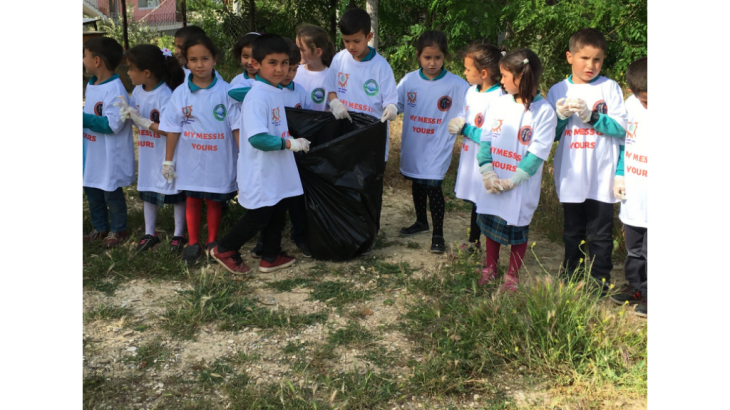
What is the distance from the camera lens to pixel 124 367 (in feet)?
9.22

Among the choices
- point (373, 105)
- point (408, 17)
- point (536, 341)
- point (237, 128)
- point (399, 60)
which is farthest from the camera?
point (408, 17)

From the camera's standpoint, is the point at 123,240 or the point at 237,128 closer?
the point at 237,128

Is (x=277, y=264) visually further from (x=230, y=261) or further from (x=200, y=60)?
(x=200, y=60)

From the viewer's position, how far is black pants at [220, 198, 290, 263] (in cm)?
383

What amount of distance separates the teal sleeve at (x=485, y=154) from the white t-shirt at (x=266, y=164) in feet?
3.89

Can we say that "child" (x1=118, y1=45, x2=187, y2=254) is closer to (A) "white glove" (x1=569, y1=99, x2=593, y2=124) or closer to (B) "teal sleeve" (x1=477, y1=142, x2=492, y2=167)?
(B) "teal sleeve" (x1=477, y1=142, x2=492, y2=167)

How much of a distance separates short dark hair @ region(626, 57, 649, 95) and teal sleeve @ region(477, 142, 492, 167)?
84cm

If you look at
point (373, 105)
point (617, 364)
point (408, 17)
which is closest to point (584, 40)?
point (373, 105)

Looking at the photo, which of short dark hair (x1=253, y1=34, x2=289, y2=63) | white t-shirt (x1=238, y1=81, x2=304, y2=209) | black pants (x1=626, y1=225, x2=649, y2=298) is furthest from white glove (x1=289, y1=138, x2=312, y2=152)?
black pants (x1=626, y1=225, x2=649, y2=298)

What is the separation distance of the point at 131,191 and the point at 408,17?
681 centimetres

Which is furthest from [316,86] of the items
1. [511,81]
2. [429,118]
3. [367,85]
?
[511,81]

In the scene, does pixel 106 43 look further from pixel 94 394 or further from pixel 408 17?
pixel 408 17

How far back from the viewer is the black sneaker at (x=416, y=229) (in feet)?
15.6

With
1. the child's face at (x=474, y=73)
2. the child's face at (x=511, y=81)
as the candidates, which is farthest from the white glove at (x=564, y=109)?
the child's face at (x=474, y=73)
